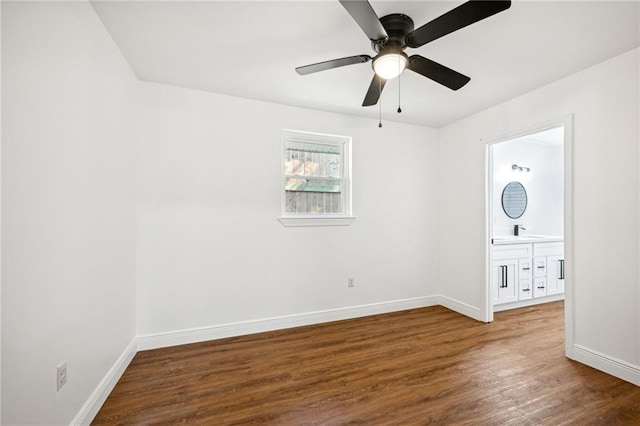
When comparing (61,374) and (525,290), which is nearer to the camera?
(61,374)

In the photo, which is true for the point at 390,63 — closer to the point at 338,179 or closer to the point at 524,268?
the point at 338,179

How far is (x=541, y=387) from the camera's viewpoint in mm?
2043

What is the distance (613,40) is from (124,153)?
378 centimetres

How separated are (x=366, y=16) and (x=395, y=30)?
43 cm

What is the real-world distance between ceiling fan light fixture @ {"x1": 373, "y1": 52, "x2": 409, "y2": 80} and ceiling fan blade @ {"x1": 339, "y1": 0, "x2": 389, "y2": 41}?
0.11 meters

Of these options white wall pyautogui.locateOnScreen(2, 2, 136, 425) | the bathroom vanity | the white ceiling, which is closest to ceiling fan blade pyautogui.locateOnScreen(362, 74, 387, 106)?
the white ceiling

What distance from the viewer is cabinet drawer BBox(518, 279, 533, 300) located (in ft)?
12.5

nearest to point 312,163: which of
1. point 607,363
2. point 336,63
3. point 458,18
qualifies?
point 336,63

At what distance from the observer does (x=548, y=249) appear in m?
4.07

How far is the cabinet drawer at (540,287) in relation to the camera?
3941mm

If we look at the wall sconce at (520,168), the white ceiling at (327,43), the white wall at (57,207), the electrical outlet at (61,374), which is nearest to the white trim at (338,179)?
the white ceiling at (327,43)

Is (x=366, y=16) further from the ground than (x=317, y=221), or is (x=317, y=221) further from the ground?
(x=366, y=16)

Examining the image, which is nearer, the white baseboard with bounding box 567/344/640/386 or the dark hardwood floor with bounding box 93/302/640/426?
the dark hardwood floor with bounding box 93/302/640/426

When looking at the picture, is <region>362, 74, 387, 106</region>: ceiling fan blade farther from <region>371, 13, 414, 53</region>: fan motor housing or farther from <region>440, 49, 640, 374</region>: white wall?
<region>440, 49, 640, 374</region>: white wall
